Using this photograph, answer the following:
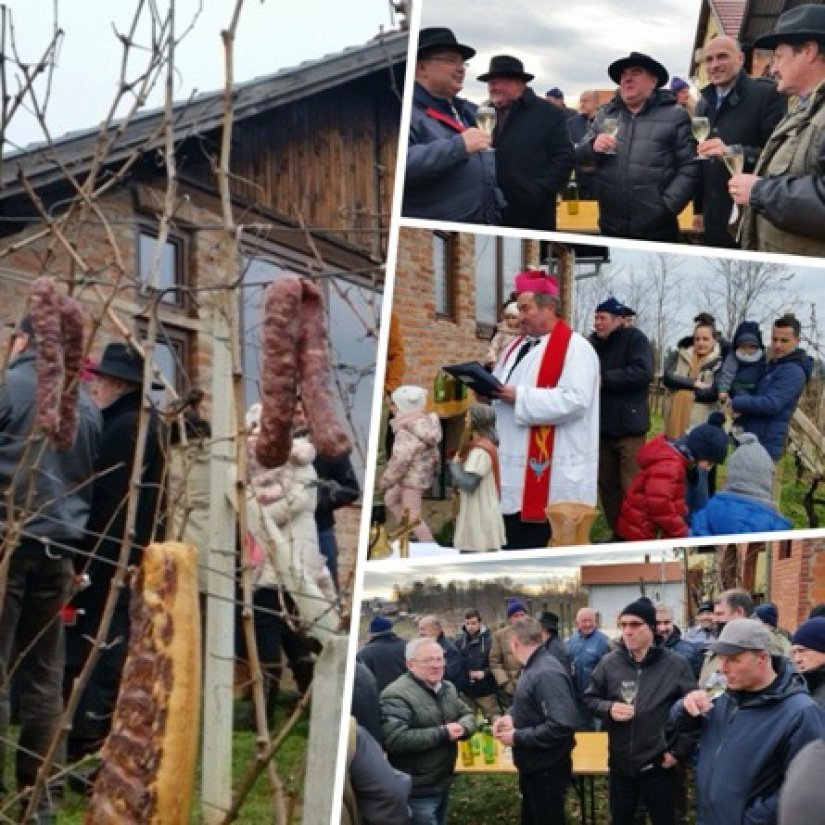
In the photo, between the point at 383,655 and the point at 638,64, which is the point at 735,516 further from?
the point at 638,64

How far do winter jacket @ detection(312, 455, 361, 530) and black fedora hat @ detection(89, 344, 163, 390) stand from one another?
74cm

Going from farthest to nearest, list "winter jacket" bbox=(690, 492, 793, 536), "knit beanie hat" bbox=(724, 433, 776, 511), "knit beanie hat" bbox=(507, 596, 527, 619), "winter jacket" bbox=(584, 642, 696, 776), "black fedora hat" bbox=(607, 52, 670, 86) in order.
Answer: "black fedora hat" bbox=(607, 52, 670, 86), "knit beanie hat" bbox=(724, 433, 776, 511), "winter jacket" bbox=(690, 492, 793, 536), "winter jacket" bbox=(584, 642, 696, 776), "knit beanie hat" bbox=(507, 596, 527, 619)

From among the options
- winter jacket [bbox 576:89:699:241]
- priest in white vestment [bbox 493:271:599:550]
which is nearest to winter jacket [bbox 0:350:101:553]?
priest in white vestment [bbox 493:271:599:550]

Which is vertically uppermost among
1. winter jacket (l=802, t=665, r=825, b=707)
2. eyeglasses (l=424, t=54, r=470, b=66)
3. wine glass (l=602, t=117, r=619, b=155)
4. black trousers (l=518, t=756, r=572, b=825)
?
eyeglasses (l=424, t=54, r=470, b=66)

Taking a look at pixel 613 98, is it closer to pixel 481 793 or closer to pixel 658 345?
pixel 658 345

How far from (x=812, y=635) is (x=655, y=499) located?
1.08 m

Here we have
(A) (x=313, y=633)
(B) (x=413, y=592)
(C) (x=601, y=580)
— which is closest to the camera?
(A) (x=313, y=633)

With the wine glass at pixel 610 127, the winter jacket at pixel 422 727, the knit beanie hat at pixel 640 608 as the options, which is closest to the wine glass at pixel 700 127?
the wine glass at pixel 610 127

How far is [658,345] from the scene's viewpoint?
697cm

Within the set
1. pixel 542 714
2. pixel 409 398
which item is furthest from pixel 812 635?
pixel 409 398

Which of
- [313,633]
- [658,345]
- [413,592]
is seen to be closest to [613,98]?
[658,345]

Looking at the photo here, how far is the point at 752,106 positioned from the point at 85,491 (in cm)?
348

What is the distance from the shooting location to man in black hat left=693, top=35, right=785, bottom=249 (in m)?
7.06

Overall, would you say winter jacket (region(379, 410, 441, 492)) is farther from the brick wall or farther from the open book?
the brick wall
